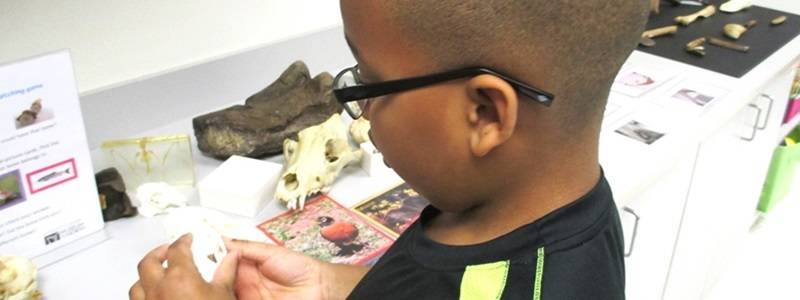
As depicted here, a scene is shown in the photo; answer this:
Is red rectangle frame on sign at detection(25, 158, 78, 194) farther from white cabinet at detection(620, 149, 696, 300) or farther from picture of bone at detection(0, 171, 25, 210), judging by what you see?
white cabinet at detection(620, 149, 696, 300)

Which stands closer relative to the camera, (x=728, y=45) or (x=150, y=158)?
(x=150, y=158)

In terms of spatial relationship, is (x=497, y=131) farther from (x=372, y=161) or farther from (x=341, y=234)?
(x=372, y=161)

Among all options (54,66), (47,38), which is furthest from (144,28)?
(54,66)

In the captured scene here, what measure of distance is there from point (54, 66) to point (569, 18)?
650 millimetres

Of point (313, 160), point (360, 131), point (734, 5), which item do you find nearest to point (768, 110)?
point (734, 5)

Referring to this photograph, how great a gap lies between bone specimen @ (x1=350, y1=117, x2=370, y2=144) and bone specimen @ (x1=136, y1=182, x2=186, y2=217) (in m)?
0.32

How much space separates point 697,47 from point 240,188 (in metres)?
1.10

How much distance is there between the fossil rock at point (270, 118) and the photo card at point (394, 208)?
20 centimetres

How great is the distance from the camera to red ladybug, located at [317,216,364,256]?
980 millimetres

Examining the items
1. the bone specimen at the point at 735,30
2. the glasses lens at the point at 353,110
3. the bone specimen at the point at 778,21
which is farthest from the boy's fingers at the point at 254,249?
the bone specimen at the point at 778,21

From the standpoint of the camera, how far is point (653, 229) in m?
1.37

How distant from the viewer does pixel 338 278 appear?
922mm

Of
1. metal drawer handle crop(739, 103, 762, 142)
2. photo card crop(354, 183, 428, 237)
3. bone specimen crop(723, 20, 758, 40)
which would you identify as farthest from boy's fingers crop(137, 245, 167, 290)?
bone specimen crop(723, 20, 758, 40)

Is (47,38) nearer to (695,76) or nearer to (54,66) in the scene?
(54,66)
